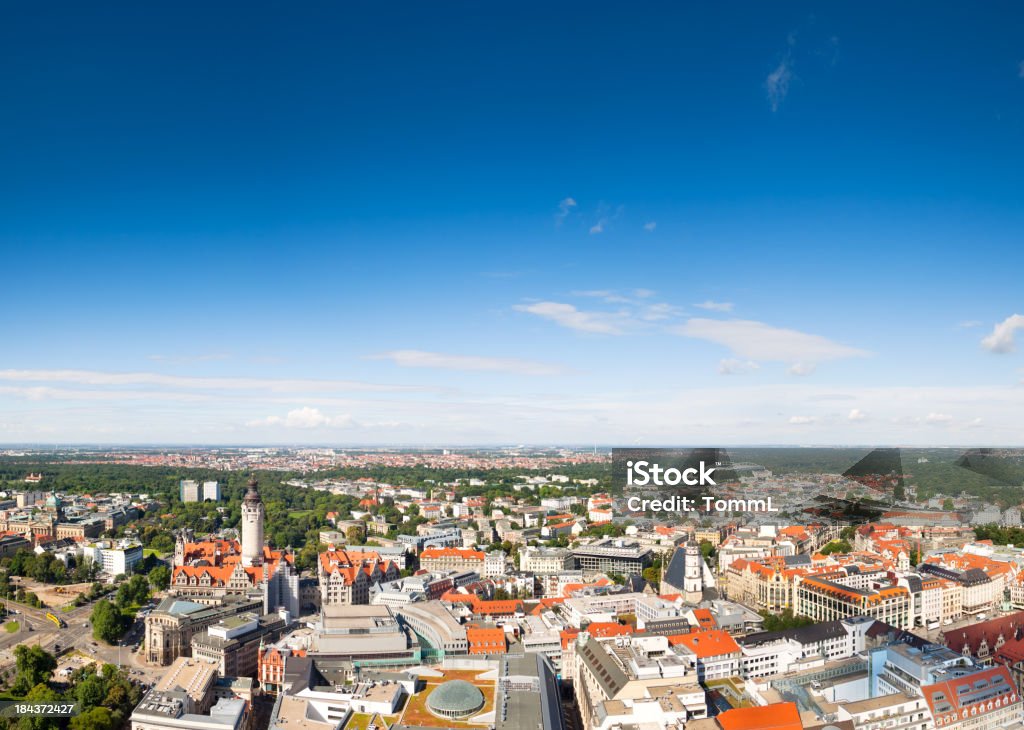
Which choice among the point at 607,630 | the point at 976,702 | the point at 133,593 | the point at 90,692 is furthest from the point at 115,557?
the point at 976,702

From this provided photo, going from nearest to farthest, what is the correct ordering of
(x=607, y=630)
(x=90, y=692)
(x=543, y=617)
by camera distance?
1. (x=90, y=692)
2. (x=607, y=630)
3. (x=543, y=617)

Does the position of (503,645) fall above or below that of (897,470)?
below

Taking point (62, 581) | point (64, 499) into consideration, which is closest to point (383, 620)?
point (62, 581)

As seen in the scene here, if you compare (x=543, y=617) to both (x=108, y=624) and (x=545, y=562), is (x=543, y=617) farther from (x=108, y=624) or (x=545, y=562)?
(x=108, y=624)

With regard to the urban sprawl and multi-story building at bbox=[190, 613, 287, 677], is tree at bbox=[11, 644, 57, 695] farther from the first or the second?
multi-story building at bbox=[190, 613, 287, 677]

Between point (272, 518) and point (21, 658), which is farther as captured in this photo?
point (272, 518)

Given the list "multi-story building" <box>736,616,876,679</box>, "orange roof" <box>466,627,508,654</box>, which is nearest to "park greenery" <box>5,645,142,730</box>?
"orange roof" <box>466,627,508,654</box>

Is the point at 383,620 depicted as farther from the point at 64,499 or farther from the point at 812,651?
the point at 64,499
